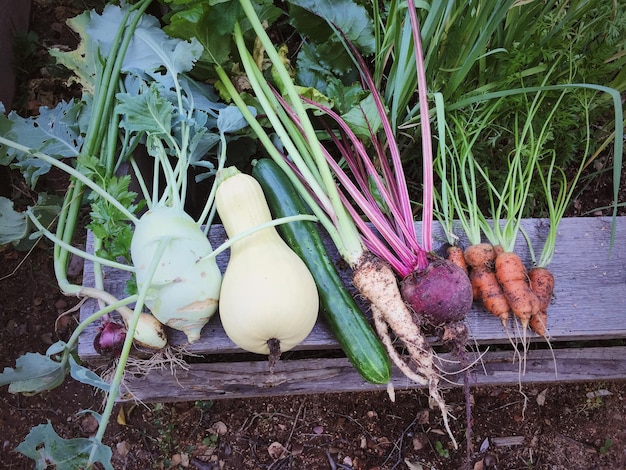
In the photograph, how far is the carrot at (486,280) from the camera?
3.94 feet

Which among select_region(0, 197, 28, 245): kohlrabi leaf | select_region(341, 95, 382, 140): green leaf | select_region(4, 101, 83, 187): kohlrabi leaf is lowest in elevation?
select_region(0, 197, 28, 245): kohlrabi leaf

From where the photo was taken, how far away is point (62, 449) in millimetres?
928

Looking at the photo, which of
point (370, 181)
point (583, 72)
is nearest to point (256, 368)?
point (370, 181)

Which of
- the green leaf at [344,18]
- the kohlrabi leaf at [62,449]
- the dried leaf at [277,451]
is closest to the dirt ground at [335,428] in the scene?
the dried leaf at [277,451]

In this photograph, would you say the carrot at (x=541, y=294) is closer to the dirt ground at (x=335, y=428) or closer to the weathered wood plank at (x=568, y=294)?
the weathered wood plank at (x=568, y=294)

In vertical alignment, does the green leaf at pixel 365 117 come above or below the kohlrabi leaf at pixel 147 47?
below

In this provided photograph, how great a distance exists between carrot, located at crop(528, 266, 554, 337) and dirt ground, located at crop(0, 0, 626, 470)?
0.62 meters

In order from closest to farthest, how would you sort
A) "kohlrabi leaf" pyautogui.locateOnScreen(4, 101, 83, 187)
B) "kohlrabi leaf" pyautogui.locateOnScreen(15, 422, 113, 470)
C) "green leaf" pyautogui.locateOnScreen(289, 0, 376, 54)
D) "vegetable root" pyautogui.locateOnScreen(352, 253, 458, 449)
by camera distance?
"kohlrabi leaf" pyautogui.locateOnScreen(15, 422, 113, 470) → "vegetable root" pyautogui.locateOnScreen(352, 253, 458, 449) → "kohlrabi leaf" pyautogui.locateOnScreen(4, 101, 83, 187) → "green leaf" pyautogui.locateOnScreen(289, 0, 376, 54)

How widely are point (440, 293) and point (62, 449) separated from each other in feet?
2.70

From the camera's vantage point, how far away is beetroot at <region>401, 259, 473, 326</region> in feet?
3.59

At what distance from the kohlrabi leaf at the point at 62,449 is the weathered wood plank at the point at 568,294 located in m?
0.27

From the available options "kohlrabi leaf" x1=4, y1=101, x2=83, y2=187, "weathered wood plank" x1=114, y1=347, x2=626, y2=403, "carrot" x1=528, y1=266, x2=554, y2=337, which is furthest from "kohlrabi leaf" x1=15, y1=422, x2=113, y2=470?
"carrot" x1=528, y1=266, x2=554, y2=337

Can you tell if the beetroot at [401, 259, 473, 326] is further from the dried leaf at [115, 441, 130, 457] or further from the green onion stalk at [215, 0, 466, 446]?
the dried leaf at [115, 441, 130, 457]

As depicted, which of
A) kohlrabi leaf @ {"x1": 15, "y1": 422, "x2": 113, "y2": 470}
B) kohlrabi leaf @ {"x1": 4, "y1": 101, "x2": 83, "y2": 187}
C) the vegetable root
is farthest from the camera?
kohlrabi leaf @ {"x1": 4, "y1": 101, "x2": 83, "y2": 187}
